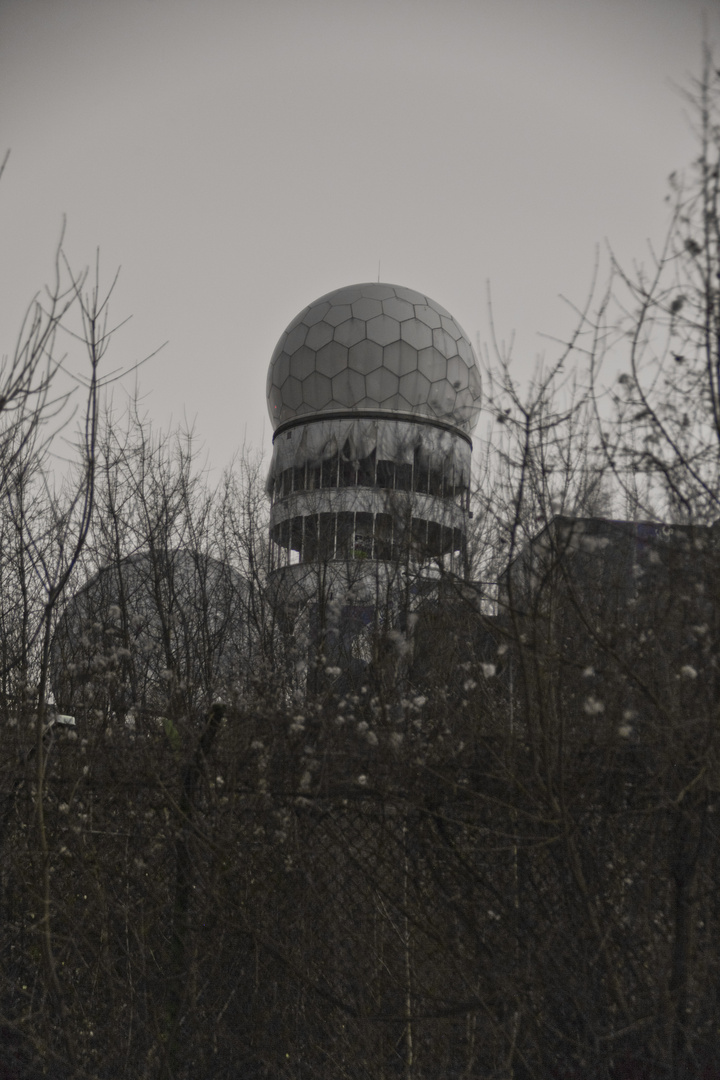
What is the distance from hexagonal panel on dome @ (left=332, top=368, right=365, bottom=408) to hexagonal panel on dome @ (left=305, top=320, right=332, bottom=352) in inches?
34.3

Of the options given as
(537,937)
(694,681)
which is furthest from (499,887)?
(694,681)

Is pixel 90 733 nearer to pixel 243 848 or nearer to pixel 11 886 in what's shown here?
pixel 11 886

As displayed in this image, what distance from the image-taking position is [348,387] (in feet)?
71.2

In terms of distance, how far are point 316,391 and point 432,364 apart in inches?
107

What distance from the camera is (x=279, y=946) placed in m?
4.11

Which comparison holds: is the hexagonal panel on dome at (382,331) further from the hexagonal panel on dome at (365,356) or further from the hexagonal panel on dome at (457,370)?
the hexagonal panel on dome at (457,370)

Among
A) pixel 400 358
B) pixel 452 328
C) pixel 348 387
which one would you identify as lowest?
pixel 348 387

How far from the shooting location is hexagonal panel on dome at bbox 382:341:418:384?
21.7 metres

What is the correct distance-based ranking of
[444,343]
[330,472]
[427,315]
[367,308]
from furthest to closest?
[427,315]
[444,343]
[367,308]
[330,472]

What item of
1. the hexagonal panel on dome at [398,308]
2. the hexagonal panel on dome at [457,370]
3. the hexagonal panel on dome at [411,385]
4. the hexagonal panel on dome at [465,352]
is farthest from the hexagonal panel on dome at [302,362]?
the hexagonal panel on dome at [465,352]

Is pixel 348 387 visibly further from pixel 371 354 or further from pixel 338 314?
pixel 338 314

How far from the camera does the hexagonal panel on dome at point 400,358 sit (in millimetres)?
21688

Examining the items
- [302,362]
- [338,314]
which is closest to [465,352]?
[338,314]

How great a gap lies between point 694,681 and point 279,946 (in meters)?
2.08
